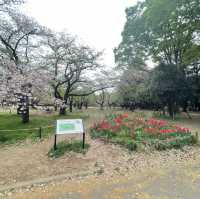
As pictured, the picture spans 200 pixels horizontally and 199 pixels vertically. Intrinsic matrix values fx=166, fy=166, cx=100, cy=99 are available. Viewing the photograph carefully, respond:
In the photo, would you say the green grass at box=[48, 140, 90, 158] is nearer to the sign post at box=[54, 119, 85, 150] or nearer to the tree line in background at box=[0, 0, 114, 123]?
the sign post at box=[54, 119, 85, 150]

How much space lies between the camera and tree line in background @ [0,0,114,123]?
8.62m

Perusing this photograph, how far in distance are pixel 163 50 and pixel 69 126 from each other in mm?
13644

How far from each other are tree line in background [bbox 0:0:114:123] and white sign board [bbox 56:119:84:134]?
3606 mm

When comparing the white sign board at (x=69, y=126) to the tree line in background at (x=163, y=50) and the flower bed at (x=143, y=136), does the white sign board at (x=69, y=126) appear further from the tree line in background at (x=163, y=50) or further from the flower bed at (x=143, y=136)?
the tree line in background at (x=163, y=50)

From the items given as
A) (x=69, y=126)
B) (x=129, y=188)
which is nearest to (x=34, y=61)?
(x=69, y=126)

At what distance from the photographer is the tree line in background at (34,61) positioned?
Result: 340 inches

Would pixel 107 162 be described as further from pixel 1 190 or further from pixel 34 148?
pixel 34 148

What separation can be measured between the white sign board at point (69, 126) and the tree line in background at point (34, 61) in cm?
361

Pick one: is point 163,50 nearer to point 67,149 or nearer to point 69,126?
point 69,126

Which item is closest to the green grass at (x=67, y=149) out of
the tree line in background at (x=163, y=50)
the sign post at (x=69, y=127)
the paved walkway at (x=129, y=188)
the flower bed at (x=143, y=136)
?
the sign post at (x=69, y=127)

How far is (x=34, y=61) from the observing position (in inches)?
498

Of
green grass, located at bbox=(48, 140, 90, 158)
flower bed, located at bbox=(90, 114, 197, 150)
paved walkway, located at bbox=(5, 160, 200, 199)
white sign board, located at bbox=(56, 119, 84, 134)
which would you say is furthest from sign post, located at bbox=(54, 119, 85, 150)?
paved walkway, located at bbox=(5, 160, 200, 199)

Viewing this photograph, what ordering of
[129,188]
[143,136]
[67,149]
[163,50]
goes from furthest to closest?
[163,50] → [143,136] → [67,149] → [129,188]

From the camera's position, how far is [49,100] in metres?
11.5
